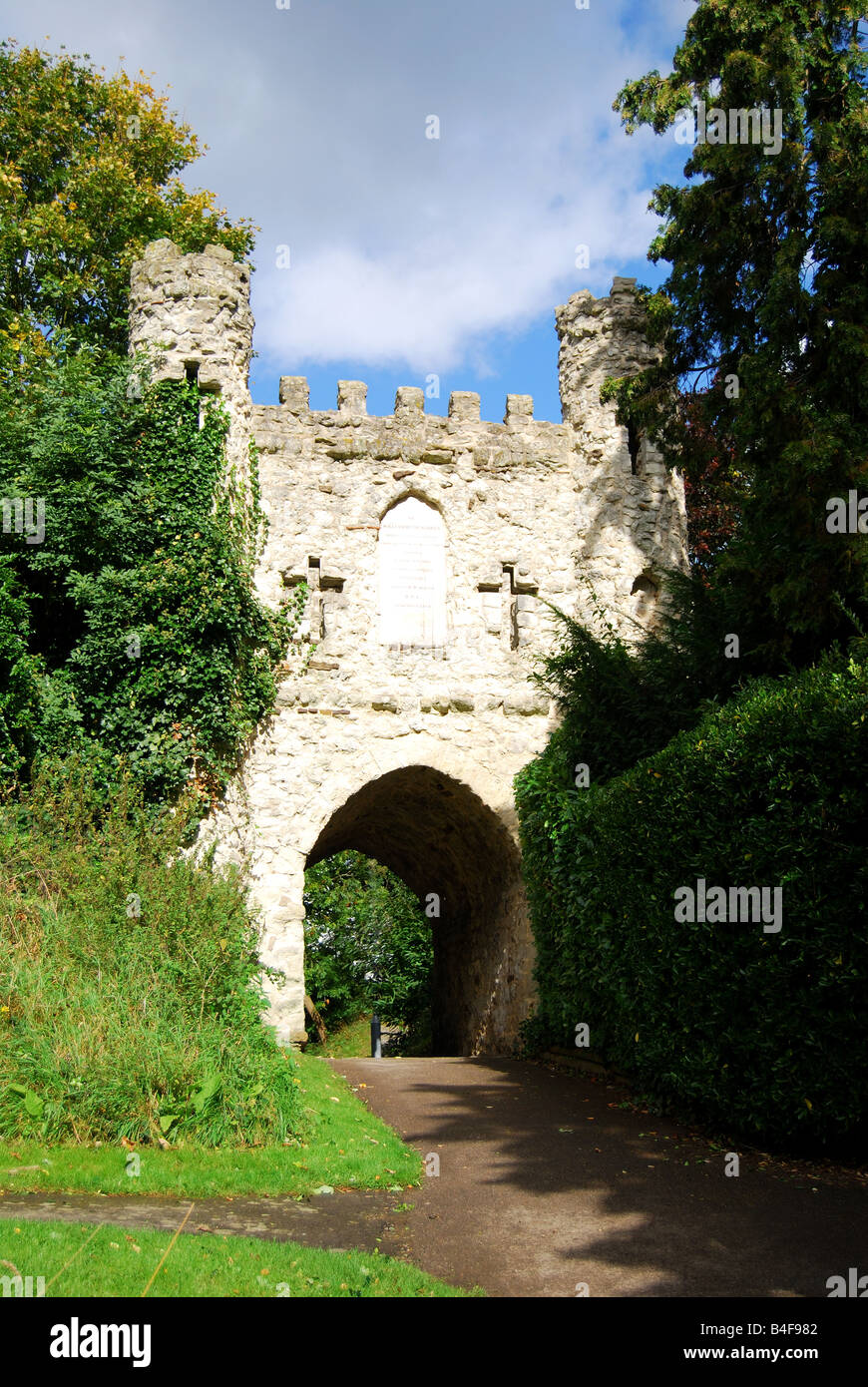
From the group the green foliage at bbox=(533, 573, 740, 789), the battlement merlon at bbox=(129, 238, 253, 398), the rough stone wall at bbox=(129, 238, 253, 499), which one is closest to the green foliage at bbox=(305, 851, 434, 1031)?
the green foliage at bbox=(533, 573, 740, 789)

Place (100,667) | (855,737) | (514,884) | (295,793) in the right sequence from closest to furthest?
(855,737) < (100,667) < (295,793) < (514,884)

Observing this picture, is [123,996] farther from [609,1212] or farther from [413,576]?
[413,576]

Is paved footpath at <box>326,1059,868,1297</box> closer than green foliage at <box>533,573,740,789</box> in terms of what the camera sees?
Yes

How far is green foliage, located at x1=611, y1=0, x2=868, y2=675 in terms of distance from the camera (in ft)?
26.8

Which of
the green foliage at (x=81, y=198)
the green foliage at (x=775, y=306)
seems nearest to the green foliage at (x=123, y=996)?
the green foliage at (x=775, y=306)

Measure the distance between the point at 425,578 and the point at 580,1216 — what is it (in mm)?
8185

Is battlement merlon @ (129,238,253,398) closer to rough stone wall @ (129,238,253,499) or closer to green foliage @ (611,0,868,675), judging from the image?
rough stone wall @ (129,238,253,499)

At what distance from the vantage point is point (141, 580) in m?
10.7

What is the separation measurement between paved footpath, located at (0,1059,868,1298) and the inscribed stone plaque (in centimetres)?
618

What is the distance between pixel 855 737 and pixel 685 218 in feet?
22.8

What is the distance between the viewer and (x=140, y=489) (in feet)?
36.2

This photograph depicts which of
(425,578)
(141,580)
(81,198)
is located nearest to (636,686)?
(425,578)
